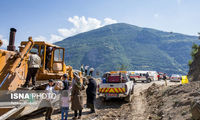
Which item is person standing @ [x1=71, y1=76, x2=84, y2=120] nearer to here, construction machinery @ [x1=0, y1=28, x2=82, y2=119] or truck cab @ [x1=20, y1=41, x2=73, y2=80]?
construction machinery @ [x1=0, y1=28, x2=82, y2=119]

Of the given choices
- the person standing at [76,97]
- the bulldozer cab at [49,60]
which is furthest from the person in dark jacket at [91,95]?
the bulldozer cab at [49,60]

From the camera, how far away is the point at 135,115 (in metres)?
7.91

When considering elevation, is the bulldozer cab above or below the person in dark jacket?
above

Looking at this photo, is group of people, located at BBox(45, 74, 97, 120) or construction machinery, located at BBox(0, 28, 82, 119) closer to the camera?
group of people, located at BBox(45, 74, 97, 120)

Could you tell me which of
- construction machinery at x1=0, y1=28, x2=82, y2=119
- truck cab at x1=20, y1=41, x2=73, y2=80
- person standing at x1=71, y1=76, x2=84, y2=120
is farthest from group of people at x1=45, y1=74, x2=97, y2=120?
truck cab at x1=20, y1=41, x2=73, y2=80

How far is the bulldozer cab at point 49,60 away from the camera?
8.94 metres

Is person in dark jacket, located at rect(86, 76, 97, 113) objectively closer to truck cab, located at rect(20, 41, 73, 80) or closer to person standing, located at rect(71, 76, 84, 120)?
person standing, located at rect(71, 76, 84, 120)

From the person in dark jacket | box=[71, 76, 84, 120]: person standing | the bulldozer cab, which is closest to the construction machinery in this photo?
the bulldozer cab

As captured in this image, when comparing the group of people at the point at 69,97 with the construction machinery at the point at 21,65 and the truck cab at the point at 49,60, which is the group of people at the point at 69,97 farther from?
the truck cab at the point at 49,60

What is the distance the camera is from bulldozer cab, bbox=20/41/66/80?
894 centimetres

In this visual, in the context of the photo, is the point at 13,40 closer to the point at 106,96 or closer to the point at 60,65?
the point at 60,65

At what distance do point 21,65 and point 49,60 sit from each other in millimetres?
2061

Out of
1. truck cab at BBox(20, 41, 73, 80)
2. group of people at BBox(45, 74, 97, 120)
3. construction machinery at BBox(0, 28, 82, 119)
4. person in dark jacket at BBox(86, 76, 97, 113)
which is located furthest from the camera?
truck cab at BBox(20, 41, 73, 80)

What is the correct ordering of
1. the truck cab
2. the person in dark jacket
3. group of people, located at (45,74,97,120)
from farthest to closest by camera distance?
1. the truck cab
2. the person in dark jacket
3. group of people, located at (45,74,97,120)
